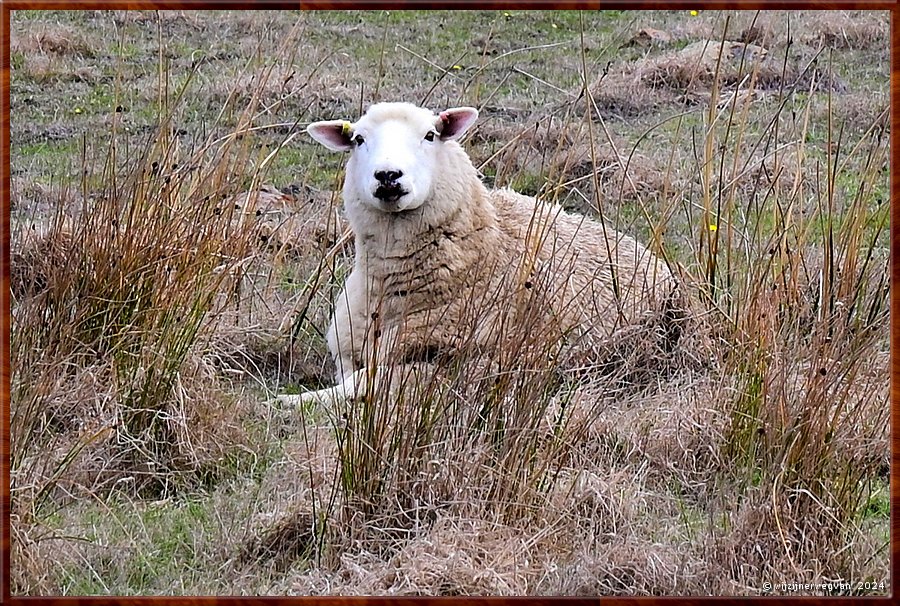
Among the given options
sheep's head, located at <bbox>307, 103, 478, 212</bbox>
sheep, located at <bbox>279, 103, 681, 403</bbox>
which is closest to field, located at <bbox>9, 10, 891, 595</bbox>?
sheep, located at <bbox>279, 103, 681, 403</bbox>

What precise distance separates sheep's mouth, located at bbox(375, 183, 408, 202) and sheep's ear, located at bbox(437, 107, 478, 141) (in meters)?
0.37

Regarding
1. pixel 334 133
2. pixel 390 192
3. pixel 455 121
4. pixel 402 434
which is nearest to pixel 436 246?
pixel 390 192

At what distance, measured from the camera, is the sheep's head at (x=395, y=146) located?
495 centimetres

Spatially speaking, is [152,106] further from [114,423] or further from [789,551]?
[789,551]

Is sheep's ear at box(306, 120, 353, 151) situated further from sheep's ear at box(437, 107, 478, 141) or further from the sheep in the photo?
sheep's ear at box(437, 107, 478, 141)

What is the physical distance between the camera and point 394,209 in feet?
16.9

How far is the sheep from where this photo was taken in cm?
498

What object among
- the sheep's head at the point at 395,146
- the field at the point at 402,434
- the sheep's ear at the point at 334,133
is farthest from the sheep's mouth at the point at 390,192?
the field at the point at 402,434

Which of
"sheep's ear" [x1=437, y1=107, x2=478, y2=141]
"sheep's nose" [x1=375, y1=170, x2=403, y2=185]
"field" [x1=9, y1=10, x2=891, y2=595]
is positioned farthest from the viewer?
"sheep's ear" [x1=437, y1=107, x2=478, y2=141]

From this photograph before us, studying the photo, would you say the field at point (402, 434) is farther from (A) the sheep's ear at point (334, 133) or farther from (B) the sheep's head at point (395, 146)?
(B) the sheep's head at point (395, 146)

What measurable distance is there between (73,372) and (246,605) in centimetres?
132

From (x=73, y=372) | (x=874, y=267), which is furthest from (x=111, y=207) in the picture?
(x=874, y=267)

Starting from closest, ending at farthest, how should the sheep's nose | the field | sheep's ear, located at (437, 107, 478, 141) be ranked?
the field → the sheep's nose → sheep's ear, located at (437, 107, 478, 141)

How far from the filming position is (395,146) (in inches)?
196
